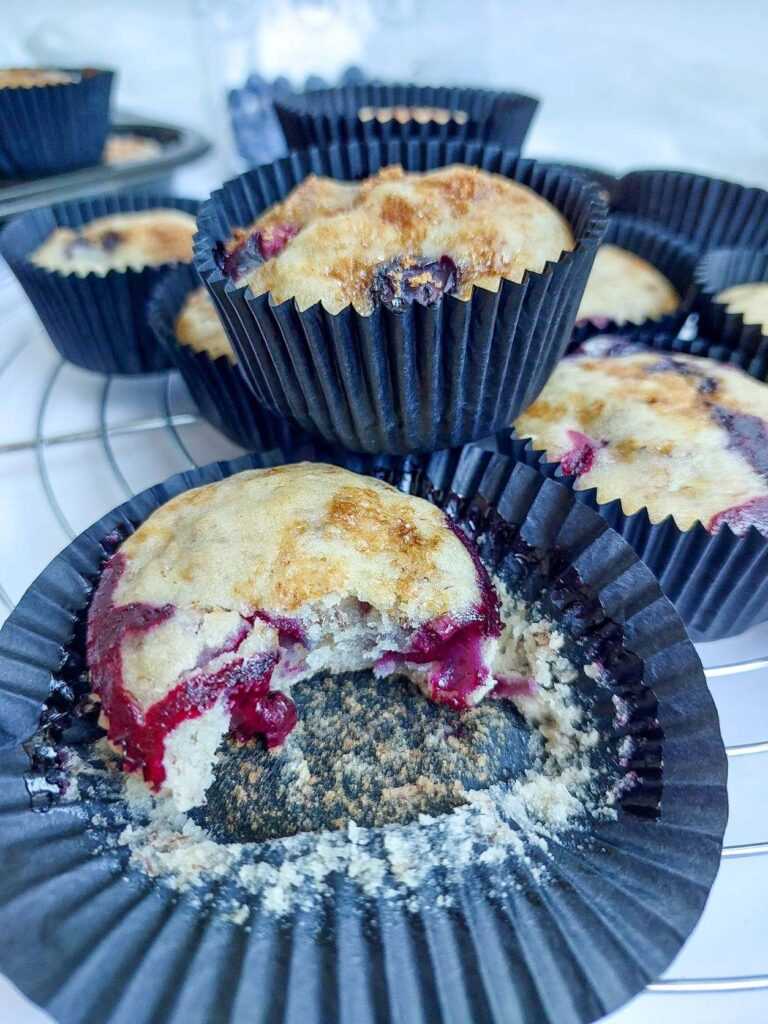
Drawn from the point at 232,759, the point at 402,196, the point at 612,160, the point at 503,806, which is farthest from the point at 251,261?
the point at 612,160

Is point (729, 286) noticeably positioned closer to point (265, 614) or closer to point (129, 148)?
point (265, 614)

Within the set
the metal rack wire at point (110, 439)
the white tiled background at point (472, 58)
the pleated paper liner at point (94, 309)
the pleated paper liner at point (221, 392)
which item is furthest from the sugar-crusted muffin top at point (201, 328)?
the white tiled background at point (472, 58)

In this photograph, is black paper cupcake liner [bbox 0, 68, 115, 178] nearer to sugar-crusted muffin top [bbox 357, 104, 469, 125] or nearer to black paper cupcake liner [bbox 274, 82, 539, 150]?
black paper cupcake liner [bbox 274, 82, 539, 150]

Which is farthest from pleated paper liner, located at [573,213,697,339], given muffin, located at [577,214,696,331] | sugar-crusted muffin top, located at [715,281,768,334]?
sugar-crusted muffin top, located at [715,281,768,334]

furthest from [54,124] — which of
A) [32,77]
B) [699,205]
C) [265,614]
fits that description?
[265,614]

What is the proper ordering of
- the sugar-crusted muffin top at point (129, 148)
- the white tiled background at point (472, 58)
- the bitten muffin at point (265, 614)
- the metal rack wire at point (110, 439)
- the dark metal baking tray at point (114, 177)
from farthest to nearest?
the white tiled background at point (472, 58)
the sugar-crusted muffin top at point (129, 148)
the dark metal baking tray at point (114, 177)
the metal rack wire at point (110, 439)
the bitten muffin at point (265, 614)

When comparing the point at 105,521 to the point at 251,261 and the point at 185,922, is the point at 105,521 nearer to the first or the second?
the point at 251,261

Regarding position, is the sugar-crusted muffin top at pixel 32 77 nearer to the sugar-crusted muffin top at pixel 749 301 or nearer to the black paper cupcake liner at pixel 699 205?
the black paper cupcake liner at pixel 699 205
